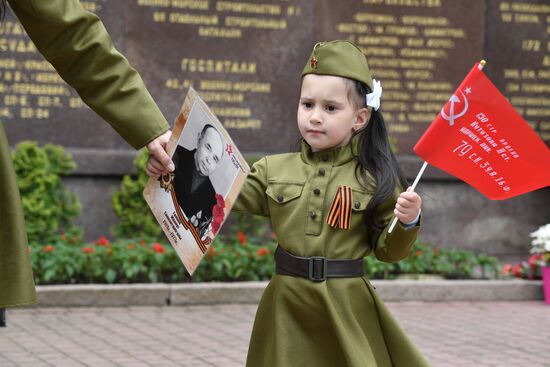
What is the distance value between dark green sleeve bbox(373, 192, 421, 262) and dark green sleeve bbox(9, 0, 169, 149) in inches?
38.5

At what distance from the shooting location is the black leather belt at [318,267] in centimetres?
405

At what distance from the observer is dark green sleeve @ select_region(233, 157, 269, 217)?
418 cm

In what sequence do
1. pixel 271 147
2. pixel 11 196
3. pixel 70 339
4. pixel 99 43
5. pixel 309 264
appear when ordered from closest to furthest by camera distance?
pixel 11 196 → pixel 99 43 → pixel 309 264 → pixel 70 339 → pixel 271 147

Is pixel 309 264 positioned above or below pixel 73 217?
above

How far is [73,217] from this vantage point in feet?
29.9

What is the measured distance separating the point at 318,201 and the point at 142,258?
4.24m

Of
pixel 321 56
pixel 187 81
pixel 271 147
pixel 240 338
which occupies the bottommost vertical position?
pixel 240 338

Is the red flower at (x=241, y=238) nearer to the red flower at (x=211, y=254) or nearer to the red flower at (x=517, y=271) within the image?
the red flower at (x=211, y=254)

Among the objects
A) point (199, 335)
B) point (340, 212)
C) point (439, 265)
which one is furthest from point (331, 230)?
point (439, 265)

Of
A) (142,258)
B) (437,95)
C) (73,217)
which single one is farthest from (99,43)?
(437,95)

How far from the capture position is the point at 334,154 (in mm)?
4195

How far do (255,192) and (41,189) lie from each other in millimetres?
4826

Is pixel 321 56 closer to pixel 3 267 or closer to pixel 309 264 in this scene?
pixel 309 264

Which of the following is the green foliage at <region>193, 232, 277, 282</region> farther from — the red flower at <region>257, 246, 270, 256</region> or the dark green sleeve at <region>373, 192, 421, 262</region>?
the dark green sleeve at <region>373, 192, 421, 262</region>
